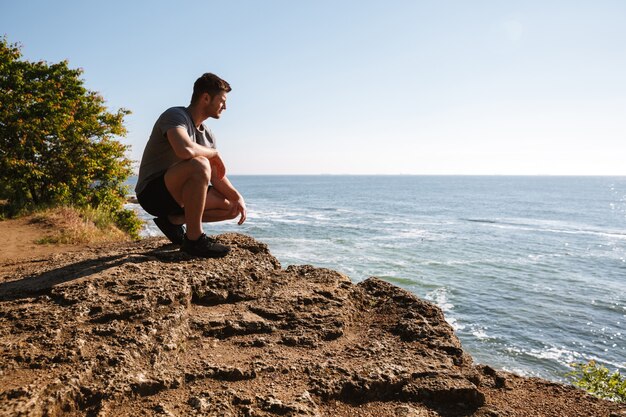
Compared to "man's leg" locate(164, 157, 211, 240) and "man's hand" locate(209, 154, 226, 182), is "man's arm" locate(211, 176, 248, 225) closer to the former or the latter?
"man's hand" locate(209, 154, 226, 182)

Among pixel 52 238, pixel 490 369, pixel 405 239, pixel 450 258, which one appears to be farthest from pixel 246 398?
pixel 405 239

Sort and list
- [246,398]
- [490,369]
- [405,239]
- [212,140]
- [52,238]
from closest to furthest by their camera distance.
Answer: [246,398]
[490,369]
[212,140]
[52,238]
[405,239]

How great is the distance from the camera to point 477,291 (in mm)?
16375

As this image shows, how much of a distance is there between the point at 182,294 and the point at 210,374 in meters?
1.05

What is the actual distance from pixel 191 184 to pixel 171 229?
98cm

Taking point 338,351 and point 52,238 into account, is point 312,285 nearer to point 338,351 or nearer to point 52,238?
point 338,351

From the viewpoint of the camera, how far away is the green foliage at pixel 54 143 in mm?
12617

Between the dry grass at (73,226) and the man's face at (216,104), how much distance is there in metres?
5.06

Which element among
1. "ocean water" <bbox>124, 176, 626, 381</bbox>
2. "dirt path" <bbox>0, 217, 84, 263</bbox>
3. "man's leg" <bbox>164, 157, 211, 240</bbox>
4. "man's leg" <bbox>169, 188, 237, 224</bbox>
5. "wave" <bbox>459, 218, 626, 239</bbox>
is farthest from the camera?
"wave" <bbox>459, 218, 626, 239</bbox>

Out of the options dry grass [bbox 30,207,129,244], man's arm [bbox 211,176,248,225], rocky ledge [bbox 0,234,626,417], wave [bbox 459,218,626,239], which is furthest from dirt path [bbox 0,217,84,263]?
wave [bbox 459,218,626,239]

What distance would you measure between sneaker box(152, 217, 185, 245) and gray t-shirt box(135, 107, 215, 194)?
45 cm

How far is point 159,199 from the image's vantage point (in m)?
4.28

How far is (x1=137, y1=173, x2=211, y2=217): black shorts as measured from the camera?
13.8 feet

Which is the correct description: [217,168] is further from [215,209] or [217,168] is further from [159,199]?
[159,199]
